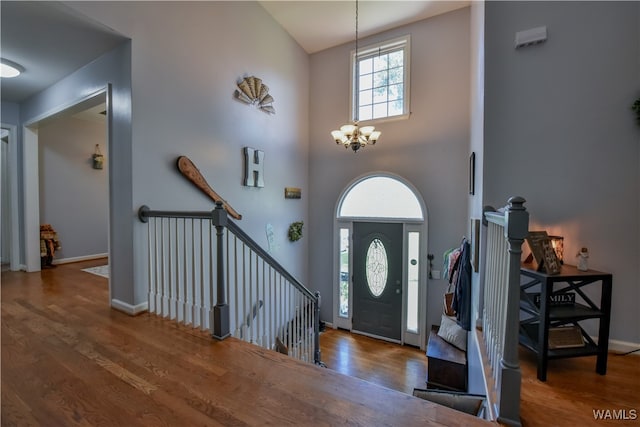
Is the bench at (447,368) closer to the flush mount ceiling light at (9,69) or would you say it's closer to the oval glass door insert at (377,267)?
the oval glass door insert at (377,267)

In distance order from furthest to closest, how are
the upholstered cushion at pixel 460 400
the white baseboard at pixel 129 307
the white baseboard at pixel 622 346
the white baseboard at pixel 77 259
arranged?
the white baseboard at pixel 77 259 → the white baseboard at pixel 129 307 → the white baseboard at pixel 622 346 → the upholstered cushion at pixel 460 400

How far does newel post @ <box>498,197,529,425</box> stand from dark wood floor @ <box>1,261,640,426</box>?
133 millimetres

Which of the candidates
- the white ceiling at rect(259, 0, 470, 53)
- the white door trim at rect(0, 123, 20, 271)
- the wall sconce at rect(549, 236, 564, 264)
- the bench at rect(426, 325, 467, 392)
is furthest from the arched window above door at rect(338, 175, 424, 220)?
the white door trim at rect(0, 123, 20, 271)

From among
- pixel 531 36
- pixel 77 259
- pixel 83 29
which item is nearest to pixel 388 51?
pixel 531 36

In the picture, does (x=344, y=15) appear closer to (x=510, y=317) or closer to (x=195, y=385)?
(x=510, y=317)

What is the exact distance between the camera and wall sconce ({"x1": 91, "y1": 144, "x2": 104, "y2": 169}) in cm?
472

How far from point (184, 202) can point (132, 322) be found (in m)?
1.24

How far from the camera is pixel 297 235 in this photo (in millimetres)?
5062

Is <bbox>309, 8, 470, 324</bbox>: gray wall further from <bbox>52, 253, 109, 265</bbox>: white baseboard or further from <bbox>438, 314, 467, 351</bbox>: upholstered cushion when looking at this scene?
<bbox>52, 253, 109, 265</bbox>: white baseboard

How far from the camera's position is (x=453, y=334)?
146 inches

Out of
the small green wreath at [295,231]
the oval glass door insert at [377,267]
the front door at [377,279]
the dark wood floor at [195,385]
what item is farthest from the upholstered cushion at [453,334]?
the small green wreath at [295,231]

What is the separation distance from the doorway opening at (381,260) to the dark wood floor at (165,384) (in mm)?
3329

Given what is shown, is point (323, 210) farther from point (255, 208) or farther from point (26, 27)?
point (26, 27)

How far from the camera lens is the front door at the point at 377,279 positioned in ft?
15.7
